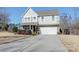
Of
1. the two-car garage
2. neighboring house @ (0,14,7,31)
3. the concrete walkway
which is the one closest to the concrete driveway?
the concrete walkway

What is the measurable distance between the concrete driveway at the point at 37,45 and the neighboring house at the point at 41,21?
20 cm

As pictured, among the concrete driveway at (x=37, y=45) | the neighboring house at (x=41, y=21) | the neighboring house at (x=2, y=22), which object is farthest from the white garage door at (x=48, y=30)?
the neighboring house at (x=2, y=22)

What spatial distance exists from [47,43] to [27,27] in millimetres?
717

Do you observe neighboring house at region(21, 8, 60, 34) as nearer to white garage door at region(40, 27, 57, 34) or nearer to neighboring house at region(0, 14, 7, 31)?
white garage door at region(40, 27, 57, 34)

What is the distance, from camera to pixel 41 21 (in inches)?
331

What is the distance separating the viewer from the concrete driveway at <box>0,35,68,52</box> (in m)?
8.25

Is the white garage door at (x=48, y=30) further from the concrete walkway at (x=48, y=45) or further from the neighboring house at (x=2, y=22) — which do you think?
the neighboring house at (x=2, y=22)

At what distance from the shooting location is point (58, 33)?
844cm

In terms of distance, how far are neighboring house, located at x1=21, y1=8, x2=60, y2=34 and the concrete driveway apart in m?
0.20

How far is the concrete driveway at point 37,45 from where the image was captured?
27.1 feet

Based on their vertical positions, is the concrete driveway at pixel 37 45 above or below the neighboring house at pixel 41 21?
below

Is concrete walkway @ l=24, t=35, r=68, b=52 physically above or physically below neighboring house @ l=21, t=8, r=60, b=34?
below
